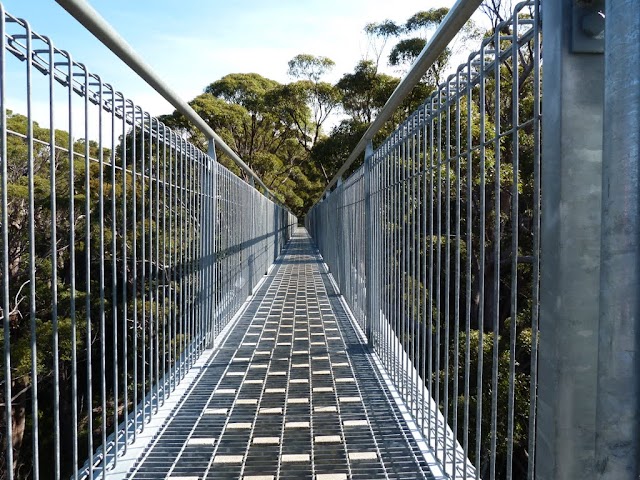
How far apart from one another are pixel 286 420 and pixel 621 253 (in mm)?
2846

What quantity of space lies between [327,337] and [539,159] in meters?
4.55

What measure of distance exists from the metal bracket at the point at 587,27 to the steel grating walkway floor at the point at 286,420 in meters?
2.23

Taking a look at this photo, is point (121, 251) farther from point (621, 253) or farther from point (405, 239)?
point (621, 253)

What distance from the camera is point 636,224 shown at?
3.51 feet

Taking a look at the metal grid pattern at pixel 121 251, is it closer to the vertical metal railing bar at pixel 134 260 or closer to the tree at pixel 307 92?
the vertical metal railing bar at pixel 134 260

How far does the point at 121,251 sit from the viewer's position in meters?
5.21

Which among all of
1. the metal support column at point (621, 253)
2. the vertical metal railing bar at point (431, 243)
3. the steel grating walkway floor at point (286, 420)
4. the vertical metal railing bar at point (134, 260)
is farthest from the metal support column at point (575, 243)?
the vertical metal railing bar at point (134, 260)

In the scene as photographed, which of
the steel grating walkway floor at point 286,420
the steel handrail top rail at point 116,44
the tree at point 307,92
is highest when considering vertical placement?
the tree at point 307,92

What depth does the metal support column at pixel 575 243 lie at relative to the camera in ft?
4.69

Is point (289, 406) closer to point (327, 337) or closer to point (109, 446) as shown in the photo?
point (109, 446)

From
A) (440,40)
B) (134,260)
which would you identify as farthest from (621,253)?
(134,260)

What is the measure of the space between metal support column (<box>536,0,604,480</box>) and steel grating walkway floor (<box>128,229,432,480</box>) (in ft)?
4.89

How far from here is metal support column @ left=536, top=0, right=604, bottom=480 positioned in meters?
1.43

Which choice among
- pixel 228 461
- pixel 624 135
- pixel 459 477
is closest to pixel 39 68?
pixel 624 135
